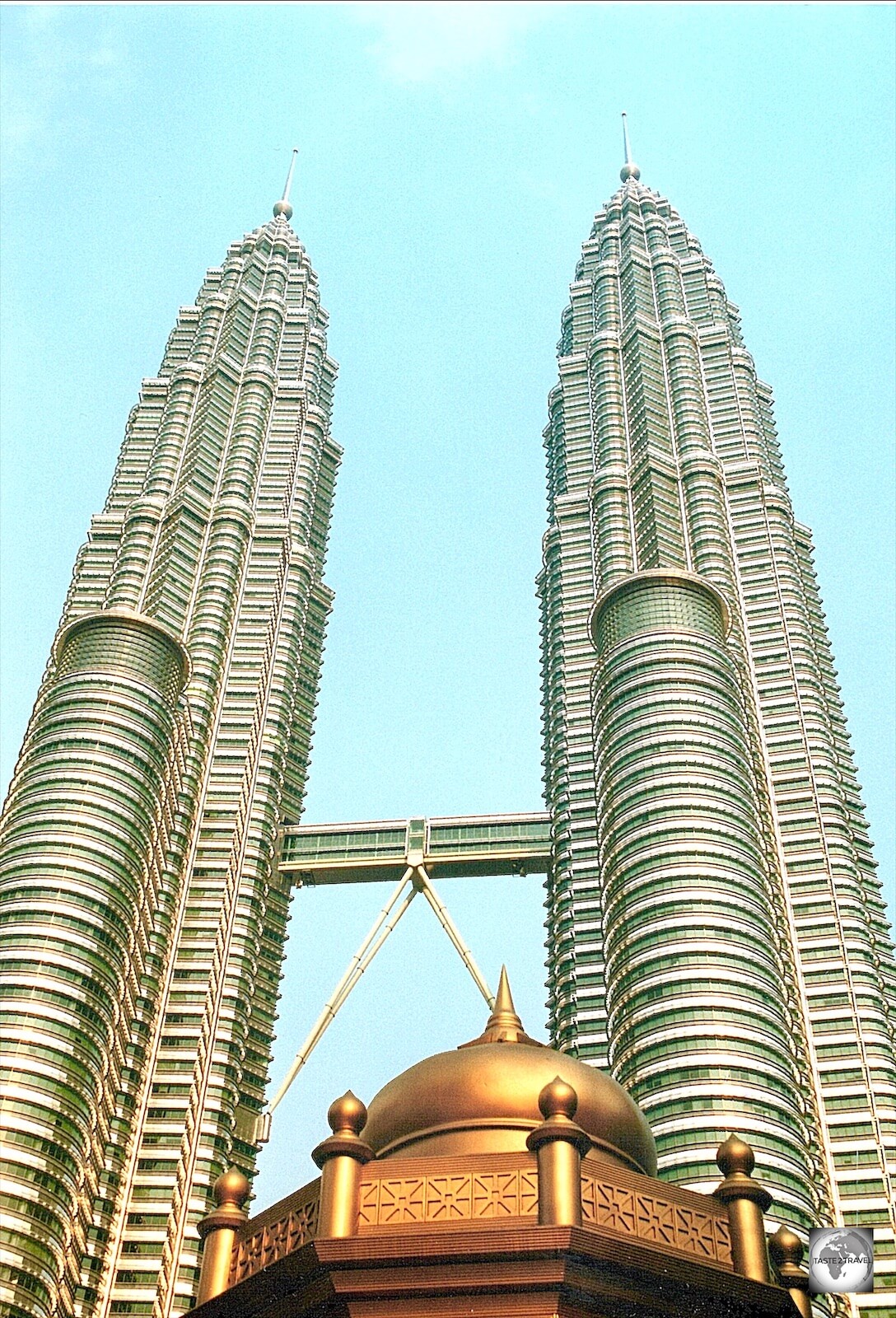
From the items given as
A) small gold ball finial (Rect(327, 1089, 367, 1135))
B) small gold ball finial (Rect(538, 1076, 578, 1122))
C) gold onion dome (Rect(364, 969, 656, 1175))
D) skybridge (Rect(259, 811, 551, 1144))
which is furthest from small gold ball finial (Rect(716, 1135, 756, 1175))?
skybridge (Rect(259, 811, 551, 1144))

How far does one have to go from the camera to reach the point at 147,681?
116375 millimetres

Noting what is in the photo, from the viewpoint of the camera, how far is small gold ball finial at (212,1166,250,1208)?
20.8 metres

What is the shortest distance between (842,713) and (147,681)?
61.6 metres

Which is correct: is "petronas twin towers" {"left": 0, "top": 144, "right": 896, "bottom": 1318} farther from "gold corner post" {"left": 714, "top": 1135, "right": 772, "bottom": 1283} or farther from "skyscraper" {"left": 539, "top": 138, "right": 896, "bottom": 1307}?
"gold corner post" {"left": 714, "top": 1135, "right": 772, "bottom": 1283}

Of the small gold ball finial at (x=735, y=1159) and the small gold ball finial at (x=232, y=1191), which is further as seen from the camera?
the small gold ball finial at (x=232, y=1191)

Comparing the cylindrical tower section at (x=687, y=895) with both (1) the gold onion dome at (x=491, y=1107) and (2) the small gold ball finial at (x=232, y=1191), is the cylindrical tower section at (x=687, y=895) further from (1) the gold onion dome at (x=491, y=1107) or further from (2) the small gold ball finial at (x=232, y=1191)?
(2) the small gold ball finial at (x=232, y=1191)

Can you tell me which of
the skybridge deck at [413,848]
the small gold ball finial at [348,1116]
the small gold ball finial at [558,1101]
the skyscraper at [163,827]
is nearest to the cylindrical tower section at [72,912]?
the skyscraper at [163,827]

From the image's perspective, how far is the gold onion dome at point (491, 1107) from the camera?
771 inches

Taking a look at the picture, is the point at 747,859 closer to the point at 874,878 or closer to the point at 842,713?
the point at 874,878

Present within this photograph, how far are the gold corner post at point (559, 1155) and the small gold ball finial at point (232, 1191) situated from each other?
4891mm

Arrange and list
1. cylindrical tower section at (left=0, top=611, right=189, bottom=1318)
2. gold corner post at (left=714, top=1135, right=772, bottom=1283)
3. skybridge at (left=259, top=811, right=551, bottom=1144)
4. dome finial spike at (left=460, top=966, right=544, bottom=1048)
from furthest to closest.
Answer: skybridge at (left=259, top=811, right=551, bottom=1144) → cylindrical tower section at (left=0, top=611, right=189, bottom=1318) → dome finial spike at (left=460, top=966, right=544, bottom=1048) → gold corner post at (left=714, top=1135, right=772, bottom=1283)

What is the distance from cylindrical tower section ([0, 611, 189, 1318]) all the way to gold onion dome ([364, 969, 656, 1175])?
7303 cm

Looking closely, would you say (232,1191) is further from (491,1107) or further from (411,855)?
(411,855)

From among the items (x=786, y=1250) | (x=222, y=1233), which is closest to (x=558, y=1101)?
(x=786, y=1250)
